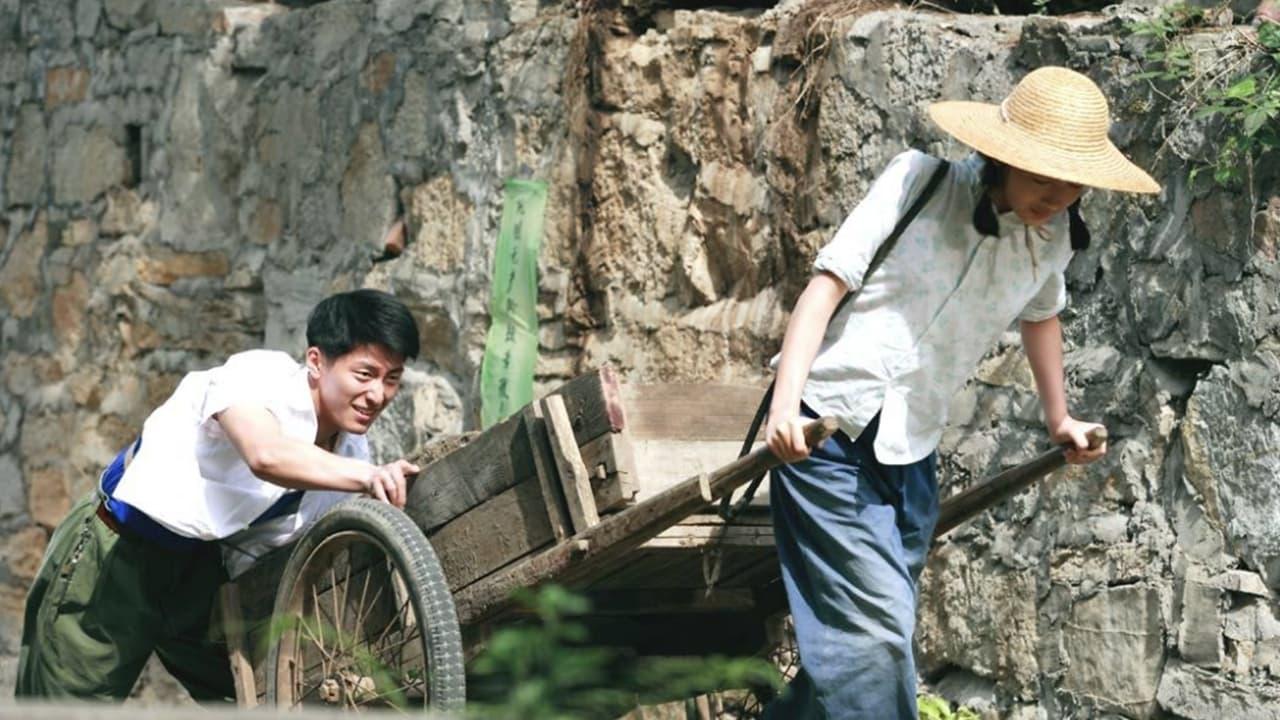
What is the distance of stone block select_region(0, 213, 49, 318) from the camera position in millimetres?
8289

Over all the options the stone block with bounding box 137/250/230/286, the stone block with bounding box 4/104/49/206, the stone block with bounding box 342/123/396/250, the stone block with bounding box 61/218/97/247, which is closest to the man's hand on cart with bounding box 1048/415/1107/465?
the stone block with bounding box 342/123/396/250

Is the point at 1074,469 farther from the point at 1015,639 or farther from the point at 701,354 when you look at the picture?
the point at 701,354

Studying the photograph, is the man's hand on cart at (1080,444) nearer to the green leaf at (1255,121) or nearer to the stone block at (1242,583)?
the stone block at (1242,583)

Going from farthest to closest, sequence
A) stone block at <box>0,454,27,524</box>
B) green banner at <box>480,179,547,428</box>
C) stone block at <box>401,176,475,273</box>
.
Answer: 1. stone block at <box>0,454,27,524</box>
2. stone block at <box>401,176,475,273</box>
3. green banner at <box>480,179,547,428</box>

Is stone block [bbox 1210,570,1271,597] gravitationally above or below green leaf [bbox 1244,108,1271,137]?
below

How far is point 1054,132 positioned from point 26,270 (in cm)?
561

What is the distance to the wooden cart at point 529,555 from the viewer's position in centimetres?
373

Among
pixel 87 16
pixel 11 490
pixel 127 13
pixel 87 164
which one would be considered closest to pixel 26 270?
pixel 87 164

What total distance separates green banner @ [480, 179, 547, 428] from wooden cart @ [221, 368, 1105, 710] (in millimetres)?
1665

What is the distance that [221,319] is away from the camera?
7391 millimetres

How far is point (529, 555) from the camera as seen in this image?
3.90 meters

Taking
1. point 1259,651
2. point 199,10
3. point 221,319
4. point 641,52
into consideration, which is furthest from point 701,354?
point 199,10

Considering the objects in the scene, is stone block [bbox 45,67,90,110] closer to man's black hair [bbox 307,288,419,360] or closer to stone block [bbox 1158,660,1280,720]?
man's black hair [bbox 307,288,419,360]

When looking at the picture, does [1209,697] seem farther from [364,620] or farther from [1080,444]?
[364,620]
